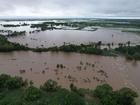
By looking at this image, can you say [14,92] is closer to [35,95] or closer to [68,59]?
[35,95]

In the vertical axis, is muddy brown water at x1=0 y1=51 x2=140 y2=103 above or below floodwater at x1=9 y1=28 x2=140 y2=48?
below

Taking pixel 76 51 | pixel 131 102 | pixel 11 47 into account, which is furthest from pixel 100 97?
pixel 11 47

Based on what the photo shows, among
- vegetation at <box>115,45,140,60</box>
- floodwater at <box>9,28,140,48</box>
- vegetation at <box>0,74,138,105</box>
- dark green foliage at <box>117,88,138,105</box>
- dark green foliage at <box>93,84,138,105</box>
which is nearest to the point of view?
vegetation at <box>0,74,138,105</box>

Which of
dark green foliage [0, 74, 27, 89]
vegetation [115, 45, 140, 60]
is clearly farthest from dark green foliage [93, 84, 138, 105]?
vegetation [115, 45, 140, 60]

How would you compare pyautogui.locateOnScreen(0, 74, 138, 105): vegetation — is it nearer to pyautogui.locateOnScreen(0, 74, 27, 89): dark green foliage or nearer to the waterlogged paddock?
pyautogui.locateOnScreen(0, 74, 27, 89): dark green foliage

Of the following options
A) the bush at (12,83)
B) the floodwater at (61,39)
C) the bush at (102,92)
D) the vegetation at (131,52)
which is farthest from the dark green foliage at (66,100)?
the floodwater at (61,39)
